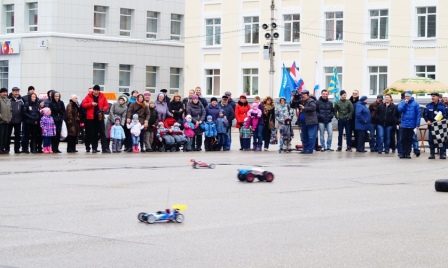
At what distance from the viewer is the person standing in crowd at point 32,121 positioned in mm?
27172

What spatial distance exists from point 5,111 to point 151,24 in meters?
45.7

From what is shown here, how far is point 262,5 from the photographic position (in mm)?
62000

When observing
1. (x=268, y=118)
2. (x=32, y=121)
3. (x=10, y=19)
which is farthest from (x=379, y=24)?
(x=32, y=121)

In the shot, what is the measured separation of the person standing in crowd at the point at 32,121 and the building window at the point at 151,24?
44.5 m

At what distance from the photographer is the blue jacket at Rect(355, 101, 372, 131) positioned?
100ft

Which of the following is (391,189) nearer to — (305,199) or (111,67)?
(305,199)

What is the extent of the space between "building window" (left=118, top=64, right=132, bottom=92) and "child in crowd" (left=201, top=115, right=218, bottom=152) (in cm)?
4014

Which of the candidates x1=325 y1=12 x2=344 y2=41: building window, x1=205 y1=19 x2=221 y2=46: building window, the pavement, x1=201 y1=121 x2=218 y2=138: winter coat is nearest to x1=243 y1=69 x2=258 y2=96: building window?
x1=205 y1=19 x2=221 y2=46: building window

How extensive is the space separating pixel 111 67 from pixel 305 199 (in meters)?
55.4

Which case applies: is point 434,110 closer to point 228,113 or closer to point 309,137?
point 309,137

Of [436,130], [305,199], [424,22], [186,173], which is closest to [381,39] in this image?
[424,22]

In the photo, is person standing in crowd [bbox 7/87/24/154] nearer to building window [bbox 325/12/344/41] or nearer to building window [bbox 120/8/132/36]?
building window [bbox 325/12/344/41]

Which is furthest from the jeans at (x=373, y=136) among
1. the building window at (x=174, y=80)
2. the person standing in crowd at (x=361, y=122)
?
the building window at (x=174, y=80)

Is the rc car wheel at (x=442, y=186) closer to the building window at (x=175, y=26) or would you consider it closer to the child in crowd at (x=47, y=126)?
the child in crowd at (x=47, y=126)
